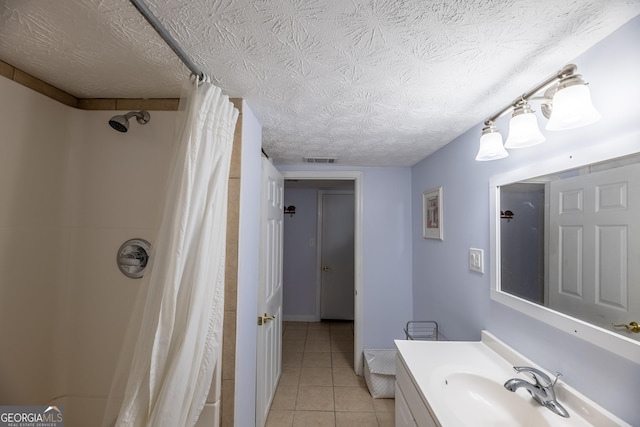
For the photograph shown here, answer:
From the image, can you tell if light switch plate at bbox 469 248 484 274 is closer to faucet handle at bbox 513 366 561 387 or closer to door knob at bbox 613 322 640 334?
faucet handle at bbox 513 366 561 387

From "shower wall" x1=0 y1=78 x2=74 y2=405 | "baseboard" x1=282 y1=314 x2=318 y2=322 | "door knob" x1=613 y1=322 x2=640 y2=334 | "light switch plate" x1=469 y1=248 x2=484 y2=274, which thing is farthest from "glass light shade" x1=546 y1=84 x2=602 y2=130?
"baseboard" x1=282 y1=314 x2=318 y2=322

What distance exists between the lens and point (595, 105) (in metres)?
0.83

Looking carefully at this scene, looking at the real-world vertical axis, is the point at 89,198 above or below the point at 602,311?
above


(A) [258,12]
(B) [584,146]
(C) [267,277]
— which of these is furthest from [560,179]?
(C) [267,277]

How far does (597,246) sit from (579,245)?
6 cm

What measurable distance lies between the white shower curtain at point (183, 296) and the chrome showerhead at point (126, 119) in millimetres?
Result: 415

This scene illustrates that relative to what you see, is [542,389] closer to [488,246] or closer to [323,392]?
[488,246]

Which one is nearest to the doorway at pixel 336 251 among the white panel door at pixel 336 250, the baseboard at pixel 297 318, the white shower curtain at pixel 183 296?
the white panel door at pixel 336 250

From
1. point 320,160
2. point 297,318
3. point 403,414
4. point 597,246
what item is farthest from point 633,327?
point 297,318

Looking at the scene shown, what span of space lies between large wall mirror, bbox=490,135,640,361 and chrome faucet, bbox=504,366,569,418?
0.66ft

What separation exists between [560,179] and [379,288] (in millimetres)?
1816

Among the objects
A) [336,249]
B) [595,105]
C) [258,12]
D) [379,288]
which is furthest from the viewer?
[336,249]

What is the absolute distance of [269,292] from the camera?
1.83 metres

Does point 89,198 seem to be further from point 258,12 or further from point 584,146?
point 584,146
